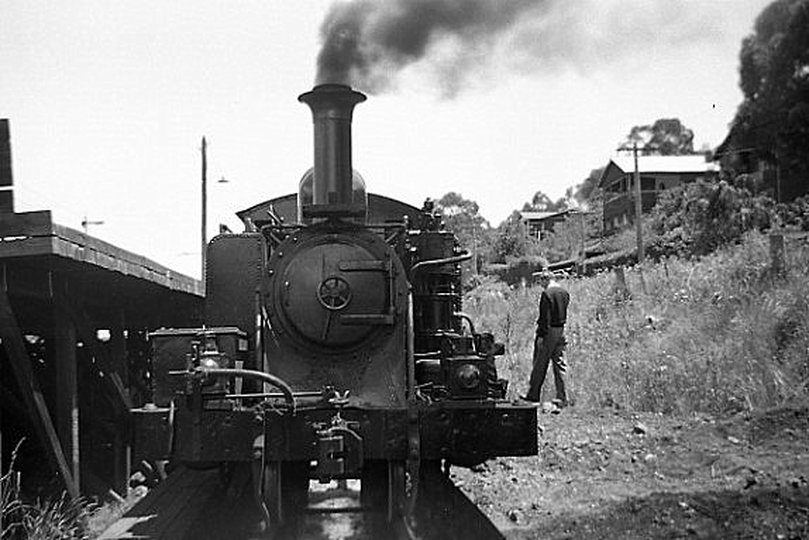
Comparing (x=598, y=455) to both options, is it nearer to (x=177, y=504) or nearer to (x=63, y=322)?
(x=177, y=504)

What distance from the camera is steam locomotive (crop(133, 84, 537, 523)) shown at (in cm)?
596

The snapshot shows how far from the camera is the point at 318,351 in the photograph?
6668 mm

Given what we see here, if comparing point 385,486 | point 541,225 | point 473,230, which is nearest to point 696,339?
point 385,486

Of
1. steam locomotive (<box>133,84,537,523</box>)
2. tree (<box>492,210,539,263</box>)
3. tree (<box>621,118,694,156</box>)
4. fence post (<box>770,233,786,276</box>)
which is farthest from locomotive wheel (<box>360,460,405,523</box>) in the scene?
tree (<box>492,210,539,263</box>)

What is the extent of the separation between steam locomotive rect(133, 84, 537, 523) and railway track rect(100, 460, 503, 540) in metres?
0.22

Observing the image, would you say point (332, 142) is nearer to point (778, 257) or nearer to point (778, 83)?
point (778, 83)

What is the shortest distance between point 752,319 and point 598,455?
3299 mm

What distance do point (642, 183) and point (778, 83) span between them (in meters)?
21.6

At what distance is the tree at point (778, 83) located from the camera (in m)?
4.52

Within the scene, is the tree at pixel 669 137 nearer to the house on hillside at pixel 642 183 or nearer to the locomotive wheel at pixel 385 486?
the house on hillside at pixel 642 183

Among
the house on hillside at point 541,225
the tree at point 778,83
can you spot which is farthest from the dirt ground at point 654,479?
the house on hillside at point 541,225

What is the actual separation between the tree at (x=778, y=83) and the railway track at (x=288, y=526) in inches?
119

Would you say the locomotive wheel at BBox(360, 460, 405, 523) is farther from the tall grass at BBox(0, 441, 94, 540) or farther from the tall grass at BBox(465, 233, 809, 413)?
the tall grass at BBox(465, 233, 809, 413)

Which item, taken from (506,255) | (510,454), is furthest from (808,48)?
(506,255)
